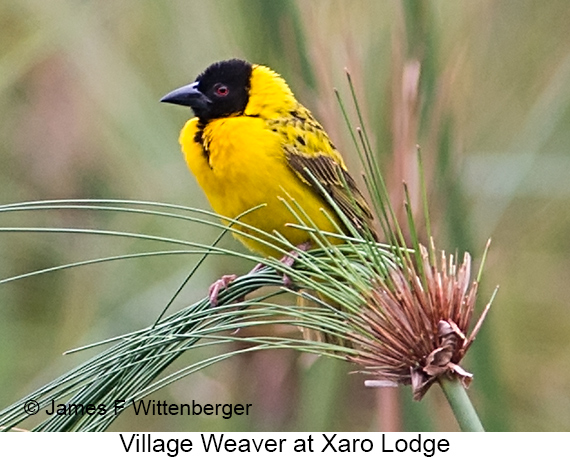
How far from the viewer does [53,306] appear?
1978mm

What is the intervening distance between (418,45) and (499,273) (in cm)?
52

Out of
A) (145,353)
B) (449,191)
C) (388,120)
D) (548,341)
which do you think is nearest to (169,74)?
(388,120)

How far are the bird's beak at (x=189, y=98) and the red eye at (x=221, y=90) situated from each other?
0.11ft

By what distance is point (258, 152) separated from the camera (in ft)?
5.87

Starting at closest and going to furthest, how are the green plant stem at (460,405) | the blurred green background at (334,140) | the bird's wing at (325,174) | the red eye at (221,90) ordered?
the green plant stem at (460,405), the blurred green background at (334,140), the bird's wing at (325,174), the red eye at (221,90)

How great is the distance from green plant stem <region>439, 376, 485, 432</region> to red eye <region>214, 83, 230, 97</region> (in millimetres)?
1078

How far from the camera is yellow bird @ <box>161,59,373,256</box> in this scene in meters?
1.76

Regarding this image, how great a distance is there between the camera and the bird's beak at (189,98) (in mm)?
1906

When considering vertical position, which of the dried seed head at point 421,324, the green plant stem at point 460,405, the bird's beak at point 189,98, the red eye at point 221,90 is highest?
the red eye at point 221,90

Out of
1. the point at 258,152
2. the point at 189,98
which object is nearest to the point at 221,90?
the point at 189,98

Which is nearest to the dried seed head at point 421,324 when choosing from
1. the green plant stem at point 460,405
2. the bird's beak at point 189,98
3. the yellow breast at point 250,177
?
the green plant stem at point 460,405

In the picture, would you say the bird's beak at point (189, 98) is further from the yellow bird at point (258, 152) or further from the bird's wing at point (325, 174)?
the bird's wing at point (325, 174)

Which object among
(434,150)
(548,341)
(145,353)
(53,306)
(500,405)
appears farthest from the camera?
(53,306)
